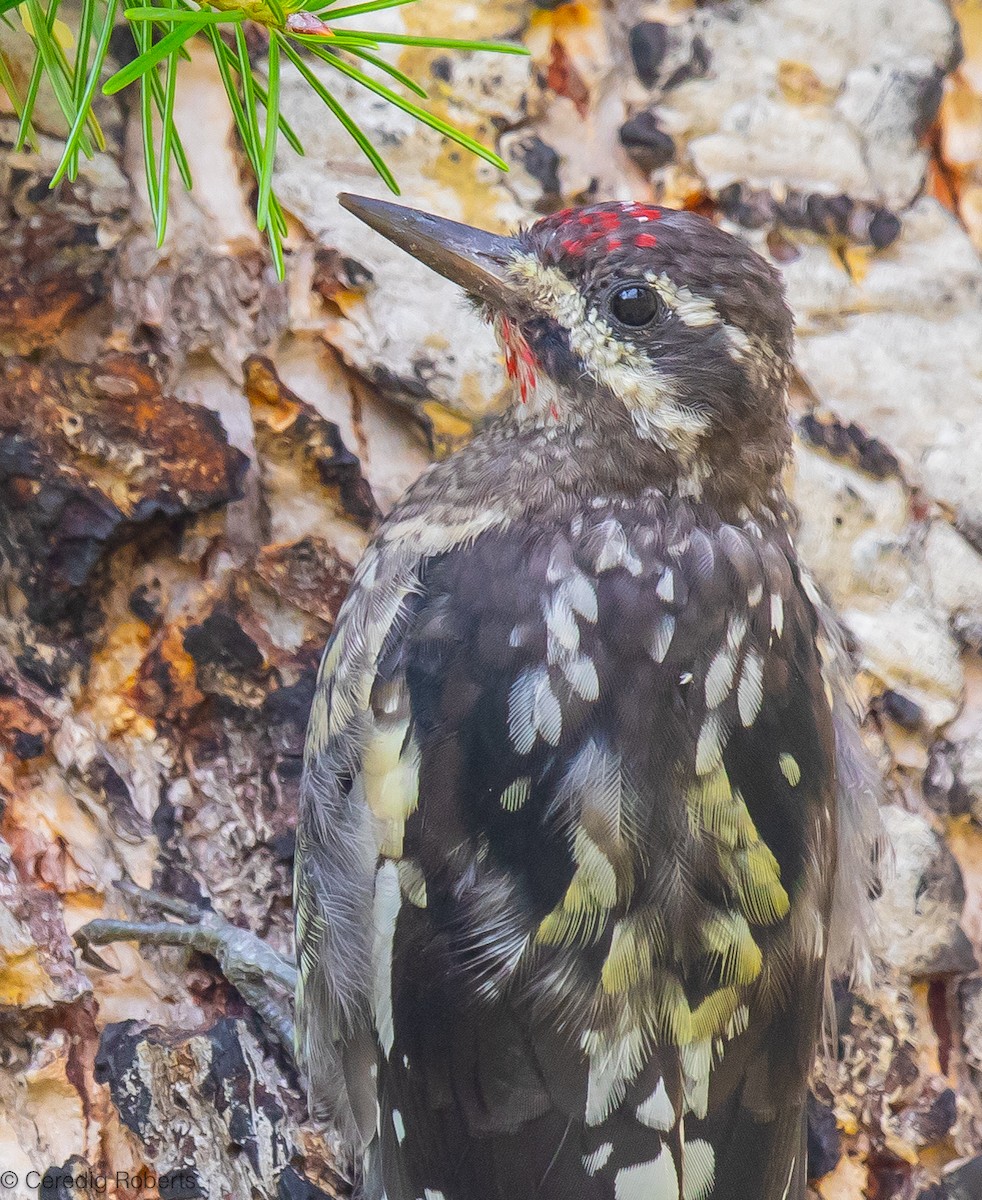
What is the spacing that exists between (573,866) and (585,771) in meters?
0.11

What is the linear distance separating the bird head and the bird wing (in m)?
0.10

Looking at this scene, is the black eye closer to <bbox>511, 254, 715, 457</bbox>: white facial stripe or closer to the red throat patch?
<bbox>511, 254, 715, 457</bbox>: white facial stripe

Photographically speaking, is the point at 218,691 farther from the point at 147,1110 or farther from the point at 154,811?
the point at 147,1110

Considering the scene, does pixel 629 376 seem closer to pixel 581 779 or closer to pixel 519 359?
pixel 519 359

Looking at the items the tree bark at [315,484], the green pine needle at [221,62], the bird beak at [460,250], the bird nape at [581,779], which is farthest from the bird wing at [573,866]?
the green pine needle at [221,62]

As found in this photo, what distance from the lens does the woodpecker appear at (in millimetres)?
1525

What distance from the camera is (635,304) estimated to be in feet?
5.37

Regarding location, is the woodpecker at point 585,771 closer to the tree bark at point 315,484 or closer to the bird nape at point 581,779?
the bird nape at point 581,779

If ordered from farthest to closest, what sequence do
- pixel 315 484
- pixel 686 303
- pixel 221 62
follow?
pixel 315 484 < pixel 686 303 < pixel 221 62

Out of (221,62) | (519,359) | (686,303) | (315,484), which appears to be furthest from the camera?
(315,484)

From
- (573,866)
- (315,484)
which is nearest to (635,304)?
(315,484)

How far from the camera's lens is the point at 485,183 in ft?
6.44

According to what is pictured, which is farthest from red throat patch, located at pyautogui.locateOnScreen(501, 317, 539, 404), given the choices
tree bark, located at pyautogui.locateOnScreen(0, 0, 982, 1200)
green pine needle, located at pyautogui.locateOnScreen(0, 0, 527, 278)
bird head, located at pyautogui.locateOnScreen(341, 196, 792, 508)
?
green pine needle, located at pyautogui.locateOnScreen(0, 0, 527, 278)

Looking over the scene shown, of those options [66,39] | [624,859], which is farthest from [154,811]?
[66,39]
